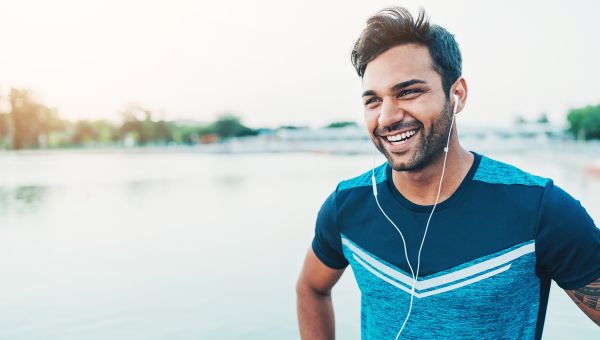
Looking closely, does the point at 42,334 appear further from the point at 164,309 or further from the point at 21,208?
the point at 21,208

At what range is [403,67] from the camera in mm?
1636

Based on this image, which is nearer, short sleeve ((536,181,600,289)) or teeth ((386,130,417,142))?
short sleeve ((536,181,600,289))

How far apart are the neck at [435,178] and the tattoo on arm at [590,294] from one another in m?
0.49

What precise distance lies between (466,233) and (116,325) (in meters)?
4.62

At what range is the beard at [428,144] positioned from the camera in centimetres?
166

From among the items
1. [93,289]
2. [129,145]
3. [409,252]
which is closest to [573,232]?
[409,252]

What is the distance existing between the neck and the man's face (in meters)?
0.03

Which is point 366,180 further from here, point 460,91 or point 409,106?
point 460,91

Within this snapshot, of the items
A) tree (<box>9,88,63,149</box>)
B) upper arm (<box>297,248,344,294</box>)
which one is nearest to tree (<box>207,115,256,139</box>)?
tree (<box>9,88,63,149</box>)

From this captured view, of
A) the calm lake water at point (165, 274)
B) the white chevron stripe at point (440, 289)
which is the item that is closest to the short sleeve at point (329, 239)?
the white chevron stripe at point (440, 289)

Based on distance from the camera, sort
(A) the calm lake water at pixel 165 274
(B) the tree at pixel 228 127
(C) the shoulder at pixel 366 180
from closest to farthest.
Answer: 1. (C) the shoulder at pixel 366 180
2. (A) the calm lake water at pixel 165 274
3. (B) the tree at pixel 228 127

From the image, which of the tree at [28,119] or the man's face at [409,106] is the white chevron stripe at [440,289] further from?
the tree at [28,119]

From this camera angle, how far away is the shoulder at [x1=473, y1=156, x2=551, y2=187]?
158 cm

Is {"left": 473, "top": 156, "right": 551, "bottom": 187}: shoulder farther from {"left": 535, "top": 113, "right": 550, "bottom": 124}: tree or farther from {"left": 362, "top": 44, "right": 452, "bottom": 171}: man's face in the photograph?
{"left": 535, "top": 113, "right": 550, "bottom": 124}: tree
